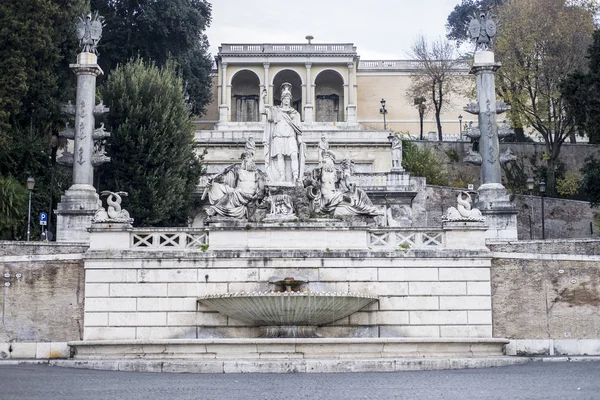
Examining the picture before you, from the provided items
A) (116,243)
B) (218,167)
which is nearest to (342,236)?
(116,243)

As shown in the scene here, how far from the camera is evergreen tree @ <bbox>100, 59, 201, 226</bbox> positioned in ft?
117

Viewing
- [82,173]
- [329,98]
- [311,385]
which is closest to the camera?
[311,385]

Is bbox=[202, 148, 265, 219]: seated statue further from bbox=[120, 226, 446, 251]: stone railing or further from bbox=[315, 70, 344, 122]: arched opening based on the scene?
bbox=[315, 70, 344, 122]: arched opening

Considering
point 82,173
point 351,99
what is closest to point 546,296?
point 82,173

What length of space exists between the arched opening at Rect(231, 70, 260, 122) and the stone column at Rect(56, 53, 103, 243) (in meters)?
30.3

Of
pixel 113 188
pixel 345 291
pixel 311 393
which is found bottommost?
pixel 311 393

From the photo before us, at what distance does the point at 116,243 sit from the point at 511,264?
34.6ft

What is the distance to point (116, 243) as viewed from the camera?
25.8 meters

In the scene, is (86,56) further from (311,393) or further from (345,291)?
(311,393)

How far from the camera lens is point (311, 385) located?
18.5m

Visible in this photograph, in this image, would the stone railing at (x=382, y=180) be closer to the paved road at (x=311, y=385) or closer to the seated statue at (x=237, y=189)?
the seated statue at (x=237, y=189)

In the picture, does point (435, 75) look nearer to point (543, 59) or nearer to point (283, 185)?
point (543, 59)

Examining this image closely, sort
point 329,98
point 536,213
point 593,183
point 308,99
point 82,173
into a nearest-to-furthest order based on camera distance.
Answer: point 82,173 < point 593,183 < point 536,213 < point 308,99 < point 329,98

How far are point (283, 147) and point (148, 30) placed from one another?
20.4 metres
